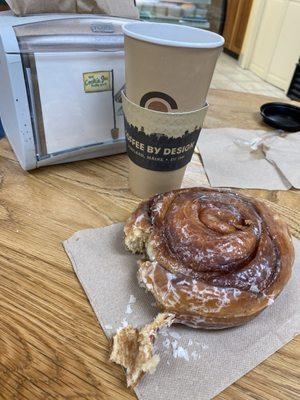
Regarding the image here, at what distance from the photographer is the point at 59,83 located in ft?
2.10

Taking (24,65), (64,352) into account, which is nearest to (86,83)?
(24,65)

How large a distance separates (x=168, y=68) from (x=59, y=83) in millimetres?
243

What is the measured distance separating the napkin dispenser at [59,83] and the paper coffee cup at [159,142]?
119 millimetres

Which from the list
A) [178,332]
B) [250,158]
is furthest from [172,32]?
[178,332]

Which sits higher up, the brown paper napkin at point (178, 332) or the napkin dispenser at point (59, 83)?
the napkin dispenser at point (59, 83)

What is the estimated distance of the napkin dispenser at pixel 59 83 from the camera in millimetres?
592

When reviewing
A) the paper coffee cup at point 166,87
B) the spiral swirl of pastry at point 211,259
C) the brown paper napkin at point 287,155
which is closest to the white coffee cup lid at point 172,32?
the paper coffee cup at point 166,87

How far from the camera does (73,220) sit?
0.64 meters

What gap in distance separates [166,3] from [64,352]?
8.51 feet

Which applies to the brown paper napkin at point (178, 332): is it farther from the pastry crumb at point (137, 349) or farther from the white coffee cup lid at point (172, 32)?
the white coffee cup lid at point (172, 32)

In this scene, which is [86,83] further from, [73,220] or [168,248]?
[168,248]

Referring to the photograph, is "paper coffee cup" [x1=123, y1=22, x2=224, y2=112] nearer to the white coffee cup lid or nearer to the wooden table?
the white coffee cup lid

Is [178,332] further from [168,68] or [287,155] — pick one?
[287,155]

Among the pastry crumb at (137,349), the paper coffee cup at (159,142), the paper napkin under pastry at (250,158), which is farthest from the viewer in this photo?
the paper napkin under pastry at (250,158)
